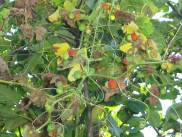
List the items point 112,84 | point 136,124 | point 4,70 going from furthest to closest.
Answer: point 136,124 → point 4,70 → point 112,84

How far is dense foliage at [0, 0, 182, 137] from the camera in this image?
3.39 feet

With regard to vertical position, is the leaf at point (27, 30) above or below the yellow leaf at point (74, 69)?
above

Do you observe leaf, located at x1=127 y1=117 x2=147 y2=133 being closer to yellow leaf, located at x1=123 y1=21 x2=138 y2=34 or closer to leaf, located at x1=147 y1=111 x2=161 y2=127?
leaf, located at x1=147 y1=111 x2=161 y2=127

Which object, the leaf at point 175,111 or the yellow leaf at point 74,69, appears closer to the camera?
the yellow leaf at point 74,69

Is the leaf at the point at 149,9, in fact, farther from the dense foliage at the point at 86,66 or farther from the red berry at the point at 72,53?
the red berry at the point at 72,53

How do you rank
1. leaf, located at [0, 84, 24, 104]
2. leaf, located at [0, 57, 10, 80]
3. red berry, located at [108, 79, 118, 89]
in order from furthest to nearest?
1. leaf, located at [0, 84, 24, 104]
2. leaf, located at [0, 57, 10, 80]
3. red berry, located at [108, 79, 118, 89]

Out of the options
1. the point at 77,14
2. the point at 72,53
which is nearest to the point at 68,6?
the point at 77,14

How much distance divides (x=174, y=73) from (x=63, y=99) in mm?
448

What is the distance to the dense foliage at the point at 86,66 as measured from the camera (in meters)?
1.03

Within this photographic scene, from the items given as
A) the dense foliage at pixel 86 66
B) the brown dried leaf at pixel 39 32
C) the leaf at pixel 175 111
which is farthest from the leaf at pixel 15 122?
the leaf at pixel 175 111

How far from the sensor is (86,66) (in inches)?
40.3

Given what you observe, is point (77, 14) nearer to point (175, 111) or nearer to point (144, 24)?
point (144, 24)

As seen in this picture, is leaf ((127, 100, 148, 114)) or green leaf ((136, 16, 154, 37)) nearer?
green leaf ((136, 16, 154, 37))

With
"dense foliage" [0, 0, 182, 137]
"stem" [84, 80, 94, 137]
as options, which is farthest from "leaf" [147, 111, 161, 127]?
"stem" [84, 80, 94, 137]
